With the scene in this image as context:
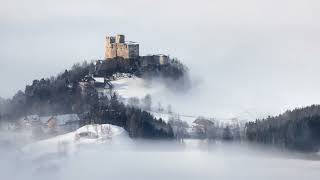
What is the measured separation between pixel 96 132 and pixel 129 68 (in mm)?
10161

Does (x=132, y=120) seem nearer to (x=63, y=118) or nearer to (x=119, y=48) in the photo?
(x=63, y=118)

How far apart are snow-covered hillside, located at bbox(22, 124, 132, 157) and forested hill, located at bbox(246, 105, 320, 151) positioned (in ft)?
16.7

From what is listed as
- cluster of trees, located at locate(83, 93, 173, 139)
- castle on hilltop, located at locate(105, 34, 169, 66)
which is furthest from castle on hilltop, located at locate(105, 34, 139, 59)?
cluster of trees, located at locate(83, 93, 173, 139)

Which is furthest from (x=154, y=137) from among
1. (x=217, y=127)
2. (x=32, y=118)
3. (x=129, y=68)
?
(x=129, y=68)

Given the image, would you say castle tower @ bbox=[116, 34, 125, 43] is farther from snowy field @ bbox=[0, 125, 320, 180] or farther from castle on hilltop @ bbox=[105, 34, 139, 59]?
snowy field @ bbox=[0, 125, 320, 180]

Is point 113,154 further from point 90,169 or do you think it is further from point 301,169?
point 301,169

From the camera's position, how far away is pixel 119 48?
45.7 metres

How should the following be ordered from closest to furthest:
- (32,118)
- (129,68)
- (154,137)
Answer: (154,137), (32,118), (129,68)

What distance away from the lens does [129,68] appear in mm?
45438

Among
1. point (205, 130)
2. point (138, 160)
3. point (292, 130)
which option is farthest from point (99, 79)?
point (138, 160)

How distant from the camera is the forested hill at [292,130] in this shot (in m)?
35.3

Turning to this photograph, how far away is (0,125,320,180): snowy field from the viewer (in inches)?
1208

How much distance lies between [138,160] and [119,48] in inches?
539

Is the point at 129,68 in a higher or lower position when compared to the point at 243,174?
higher
